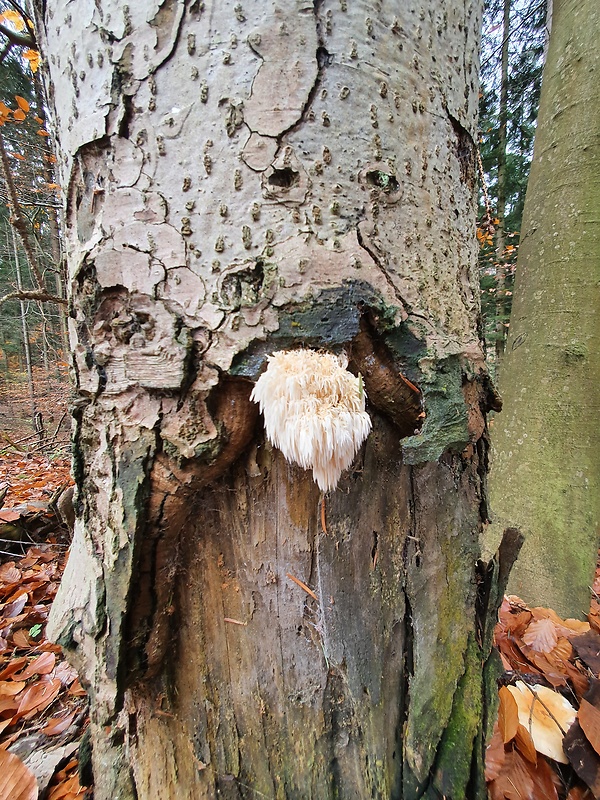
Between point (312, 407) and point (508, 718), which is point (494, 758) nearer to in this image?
point (508, 718)

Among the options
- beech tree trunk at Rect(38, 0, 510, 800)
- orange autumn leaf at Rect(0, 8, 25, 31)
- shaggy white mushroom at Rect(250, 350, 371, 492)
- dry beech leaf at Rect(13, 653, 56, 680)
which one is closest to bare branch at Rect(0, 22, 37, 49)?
orange autumn leaf at Rect(0, 8, 25, 31)

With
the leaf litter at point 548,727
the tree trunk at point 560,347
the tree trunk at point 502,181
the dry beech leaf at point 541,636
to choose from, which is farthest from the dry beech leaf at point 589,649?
the tree trunk at point 502,181

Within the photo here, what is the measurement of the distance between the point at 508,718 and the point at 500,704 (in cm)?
6

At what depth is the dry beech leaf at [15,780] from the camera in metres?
1.30

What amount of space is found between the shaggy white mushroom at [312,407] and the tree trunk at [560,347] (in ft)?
9.10

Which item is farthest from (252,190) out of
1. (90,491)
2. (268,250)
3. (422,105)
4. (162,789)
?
(162,789)

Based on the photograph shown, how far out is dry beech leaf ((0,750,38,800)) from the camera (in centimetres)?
130

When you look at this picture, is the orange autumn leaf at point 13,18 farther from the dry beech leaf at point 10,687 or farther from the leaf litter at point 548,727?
the leaf litter at point 548,727

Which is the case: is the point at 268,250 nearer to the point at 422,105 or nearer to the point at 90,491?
the point at 422,105

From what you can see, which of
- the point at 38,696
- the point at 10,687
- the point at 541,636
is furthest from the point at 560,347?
the point at 10,687

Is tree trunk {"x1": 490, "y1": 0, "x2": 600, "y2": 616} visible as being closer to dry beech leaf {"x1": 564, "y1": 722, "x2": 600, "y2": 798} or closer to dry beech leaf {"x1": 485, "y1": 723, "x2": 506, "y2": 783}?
dry beech leaf {"x1": 564, "y1": 722, "x2": 600, "y2": 798}

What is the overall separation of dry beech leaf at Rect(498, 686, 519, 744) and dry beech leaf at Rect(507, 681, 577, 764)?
6 cm

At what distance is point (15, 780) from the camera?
52.4 inches

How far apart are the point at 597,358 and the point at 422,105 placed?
2.62 metres
